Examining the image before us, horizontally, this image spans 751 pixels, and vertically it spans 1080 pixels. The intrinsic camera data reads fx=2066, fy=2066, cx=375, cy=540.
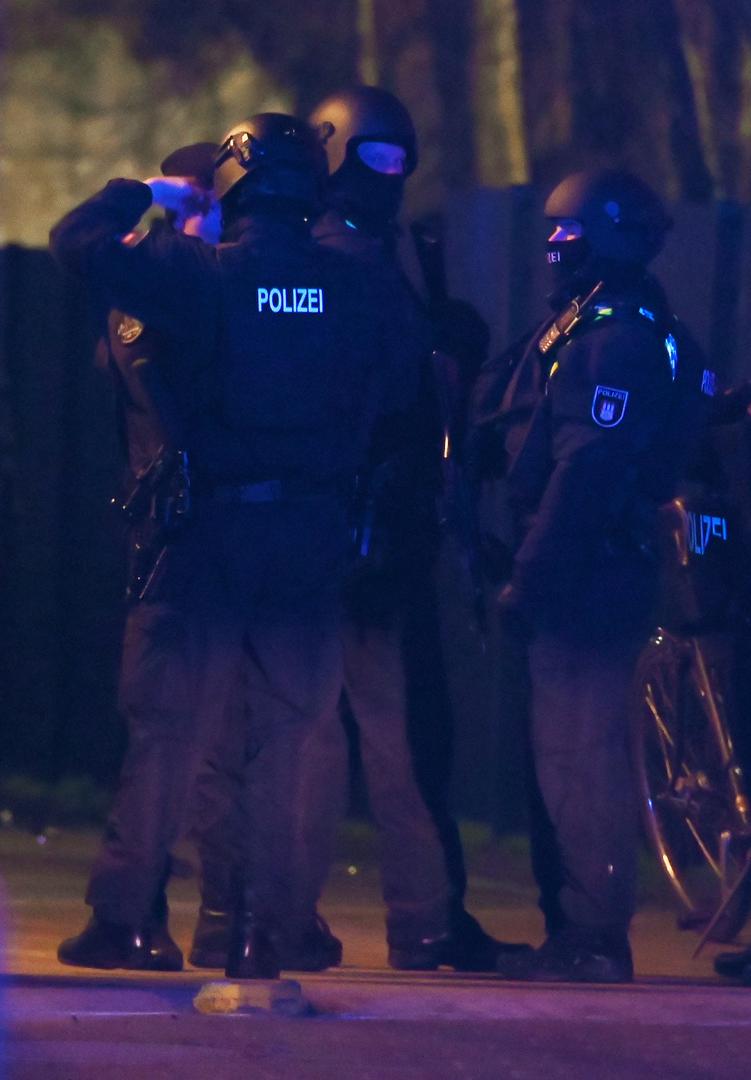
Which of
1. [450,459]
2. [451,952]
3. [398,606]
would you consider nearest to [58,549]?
[398,606]

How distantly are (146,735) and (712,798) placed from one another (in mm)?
1829

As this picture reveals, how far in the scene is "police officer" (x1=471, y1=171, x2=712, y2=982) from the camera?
5.13m

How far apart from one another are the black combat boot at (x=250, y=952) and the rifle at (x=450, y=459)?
1.06 meters

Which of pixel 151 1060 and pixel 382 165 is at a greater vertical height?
pixel 382 165

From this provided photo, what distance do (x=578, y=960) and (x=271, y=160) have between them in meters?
2.14

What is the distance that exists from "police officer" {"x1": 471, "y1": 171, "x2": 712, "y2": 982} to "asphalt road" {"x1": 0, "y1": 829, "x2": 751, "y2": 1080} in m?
0.28

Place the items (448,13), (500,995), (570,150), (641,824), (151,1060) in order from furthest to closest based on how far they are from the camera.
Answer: (448,13) < (570,150) < (641,824) < (500,995) < (151,1060)

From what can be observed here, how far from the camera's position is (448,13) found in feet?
31.6

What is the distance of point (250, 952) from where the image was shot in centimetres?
490

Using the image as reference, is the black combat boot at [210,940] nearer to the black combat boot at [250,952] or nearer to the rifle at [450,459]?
the black combat boot at [250,952]

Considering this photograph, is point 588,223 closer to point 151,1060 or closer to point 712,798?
point 712,798

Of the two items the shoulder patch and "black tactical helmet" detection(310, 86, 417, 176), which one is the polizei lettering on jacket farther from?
"black tactical helmet" detection(310, 86, 417, 176)

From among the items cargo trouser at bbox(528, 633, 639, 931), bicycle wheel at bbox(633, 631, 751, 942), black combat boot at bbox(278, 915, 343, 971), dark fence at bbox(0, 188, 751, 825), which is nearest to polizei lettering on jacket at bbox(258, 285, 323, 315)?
cargo trouser at bbox(528, 633, 639, 931)

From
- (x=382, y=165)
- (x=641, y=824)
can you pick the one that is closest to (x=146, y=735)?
(x=382, y=165)
